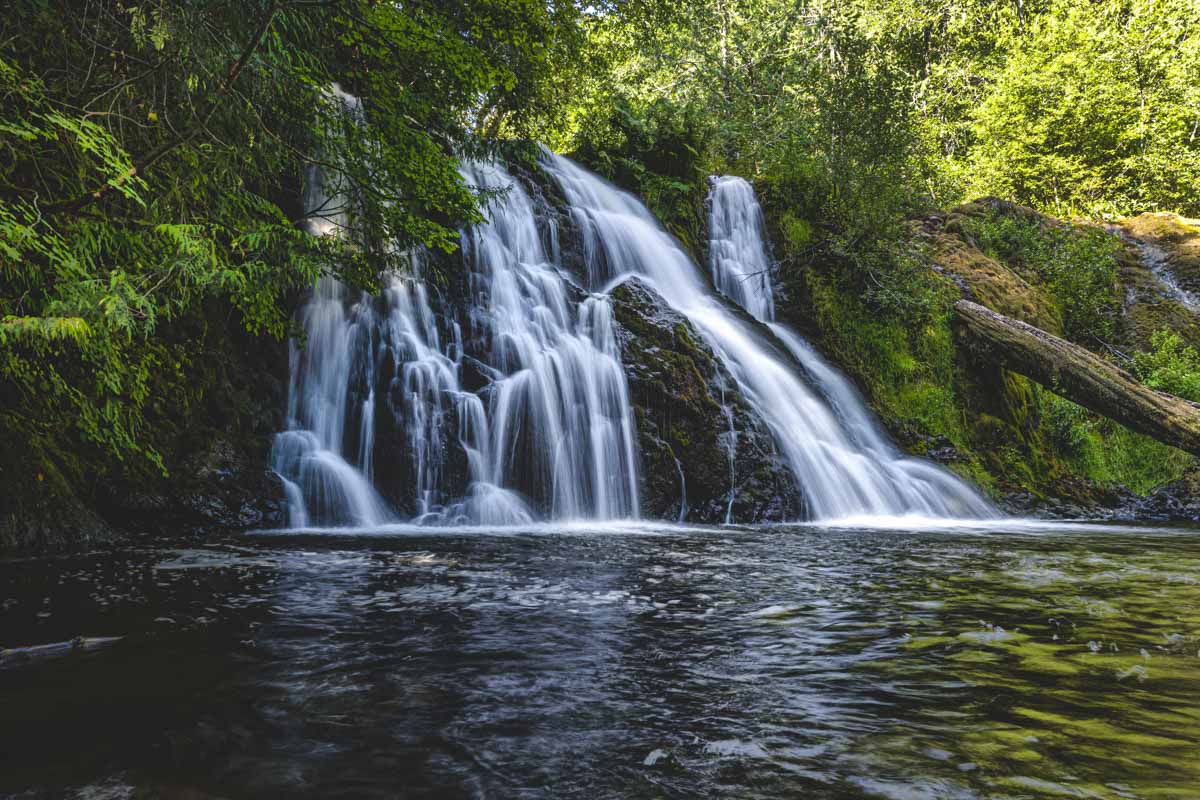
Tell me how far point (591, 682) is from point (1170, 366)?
55.8 feet

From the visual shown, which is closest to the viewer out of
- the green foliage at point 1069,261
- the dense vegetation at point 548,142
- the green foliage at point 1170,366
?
the dense vegetation at point 548,142

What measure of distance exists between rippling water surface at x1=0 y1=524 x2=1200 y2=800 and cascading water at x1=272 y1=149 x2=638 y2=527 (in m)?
3.04

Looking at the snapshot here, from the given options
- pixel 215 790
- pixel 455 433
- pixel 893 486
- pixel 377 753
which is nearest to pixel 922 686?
pixel 377 753

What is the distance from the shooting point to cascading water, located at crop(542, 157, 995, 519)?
32.8 ft

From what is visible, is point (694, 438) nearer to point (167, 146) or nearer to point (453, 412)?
point (453, 412)

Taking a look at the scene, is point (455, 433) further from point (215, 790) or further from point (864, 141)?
point (864, 141)

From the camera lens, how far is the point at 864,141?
1457cm

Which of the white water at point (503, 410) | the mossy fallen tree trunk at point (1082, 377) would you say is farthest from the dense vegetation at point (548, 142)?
the white water at point (503, 410)

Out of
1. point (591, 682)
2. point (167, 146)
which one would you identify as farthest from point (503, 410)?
point (591, 682)

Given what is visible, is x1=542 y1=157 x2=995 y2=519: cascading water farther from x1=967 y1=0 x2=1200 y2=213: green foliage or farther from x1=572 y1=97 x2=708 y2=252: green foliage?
x1=967 y1=0 x2=1200 y2=213: green foliage

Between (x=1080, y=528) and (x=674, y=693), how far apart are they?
30.5 ft

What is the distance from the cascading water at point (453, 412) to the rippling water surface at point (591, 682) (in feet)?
9.98

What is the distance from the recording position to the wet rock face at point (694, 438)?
9.13m

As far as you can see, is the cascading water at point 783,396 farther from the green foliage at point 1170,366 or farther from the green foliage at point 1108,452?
the green foliage at point 1170,366
